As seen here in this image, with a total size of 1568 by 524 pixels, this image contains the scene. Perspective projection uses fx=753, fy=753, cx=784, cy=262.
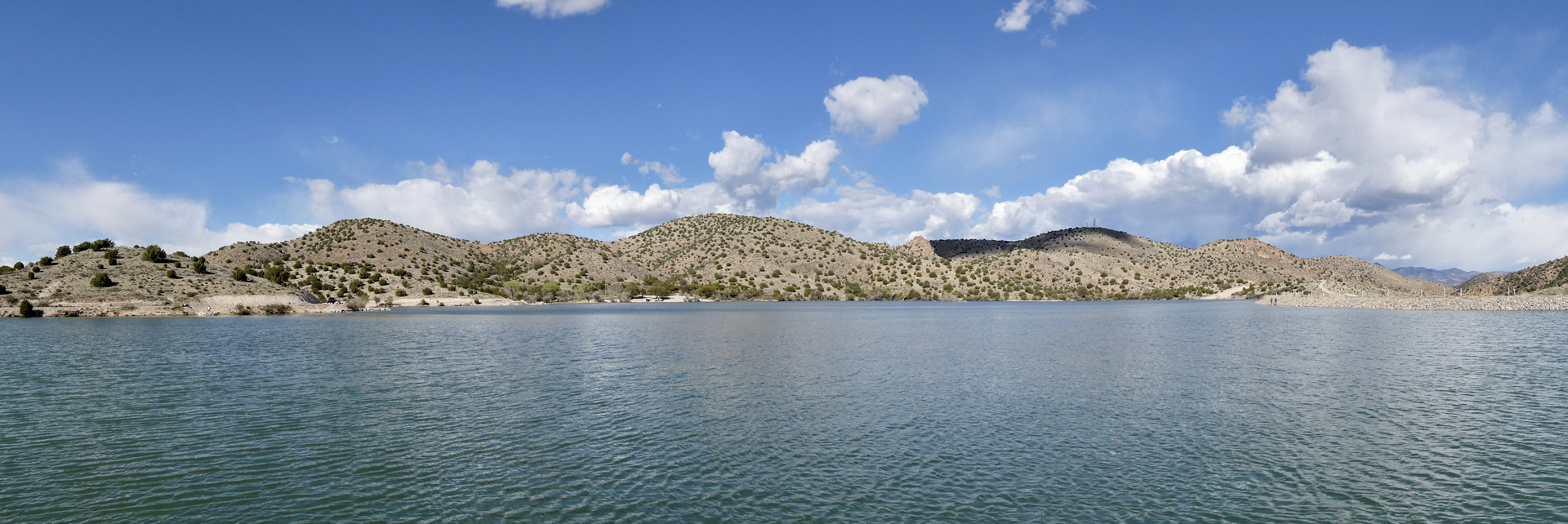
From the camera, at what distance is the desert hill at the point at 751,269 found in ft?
458

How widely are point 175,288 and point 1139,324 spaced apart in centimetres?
10708

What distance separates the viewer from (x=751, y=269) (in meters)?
167

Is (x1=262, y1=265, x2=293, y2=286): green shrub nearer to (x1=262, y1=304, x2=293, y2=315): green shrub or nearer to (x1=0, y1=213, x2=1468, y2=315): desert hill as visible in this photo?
(x1=0, y1=213, x2=1468, y2=315): desert hill

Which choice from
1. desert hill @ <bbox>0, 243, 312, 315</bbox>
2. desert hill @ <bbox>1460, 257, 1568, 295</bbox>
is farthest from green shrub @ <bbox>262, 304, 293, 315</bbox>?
desert hill @ <bbox>1460, 257, 1568, 295</bbox>

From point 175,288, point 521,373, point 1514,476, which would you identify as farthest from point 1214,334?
point 175,288

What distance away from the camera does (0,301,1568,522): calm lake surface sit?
13547mm

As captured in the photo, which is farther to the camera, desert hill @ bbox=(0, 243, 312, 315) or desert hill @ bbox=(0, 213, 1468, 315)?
desert hill @ bbox=(0, 213, 1468, 315)

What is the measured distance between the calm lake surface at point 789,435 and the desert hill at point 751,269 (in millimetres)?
102135

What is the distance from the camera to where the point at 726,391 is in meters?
26.3

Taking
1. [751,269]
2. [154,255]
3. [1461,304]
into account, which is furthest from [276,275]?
[1461,304]

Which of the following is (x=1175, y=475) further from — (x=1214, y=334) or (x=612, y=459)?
(x=1214, y=334)

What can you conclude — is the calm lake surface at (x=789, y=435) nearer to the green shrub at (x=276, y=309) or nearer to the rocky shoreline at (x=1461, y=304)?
the green shrub at (x=276, y=309)

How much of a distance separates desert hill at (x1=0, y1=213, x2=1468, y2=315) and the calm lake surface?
335 ft

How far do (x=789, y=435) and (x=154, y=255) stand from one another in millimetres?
117674
